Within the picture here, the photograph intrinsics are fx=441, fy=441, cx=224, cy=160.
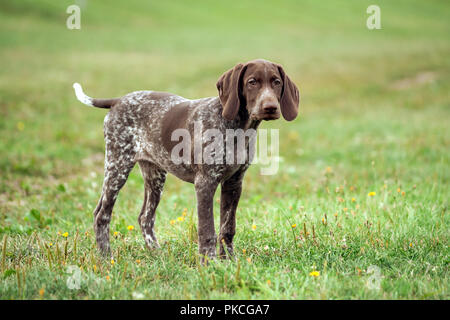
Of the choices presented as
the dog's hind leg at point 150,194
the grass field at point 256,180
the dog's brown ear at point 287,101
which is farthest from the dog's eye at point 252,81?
the dog's hind leg at point 150,194

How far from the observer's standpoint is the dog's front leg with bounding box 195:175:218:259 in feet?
14.3

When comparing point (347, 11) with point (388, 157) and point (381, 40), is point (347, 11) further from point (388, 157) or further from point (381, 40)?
point (388, 157)

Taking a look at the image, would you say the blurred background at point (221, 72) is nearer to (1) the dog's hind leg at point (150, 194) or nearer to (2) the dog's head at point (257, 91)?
(1) the dog's hind leg at point (150, 194)

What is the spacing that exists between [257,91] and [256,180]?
15.0ft

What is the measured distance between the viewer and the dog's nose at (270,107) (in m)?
3.86

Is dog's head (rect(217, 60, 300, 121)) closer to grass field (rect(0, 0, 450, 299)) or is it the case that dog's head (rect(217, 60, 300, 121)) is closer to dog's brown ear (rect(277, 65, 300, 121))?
dog's brown ear (rect(277, 65, 300, 121))

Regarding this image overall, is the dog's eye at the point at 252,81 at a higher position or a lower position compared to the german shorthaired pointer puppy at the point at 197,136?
higher

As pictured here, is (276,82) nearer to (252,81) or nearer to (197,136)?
(252,81)

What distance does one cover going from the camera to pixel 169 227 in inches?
217

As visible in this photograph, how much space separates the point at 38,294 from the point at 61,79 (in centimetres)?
1390

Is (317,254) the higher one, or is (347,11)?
(347,11)

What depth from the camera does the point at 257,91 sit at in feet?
13.4

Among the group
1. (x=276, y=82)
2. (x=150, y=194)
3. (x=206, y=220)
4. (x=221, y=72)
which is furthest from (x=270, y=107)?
(x=221, y=72)

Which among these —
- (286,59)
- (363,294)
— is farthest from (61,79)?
(363,294)
